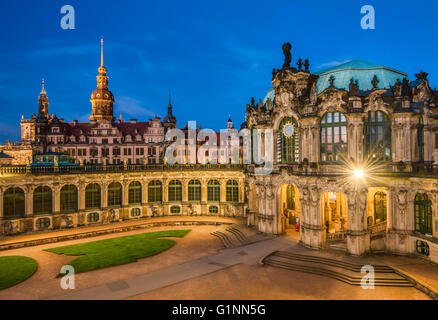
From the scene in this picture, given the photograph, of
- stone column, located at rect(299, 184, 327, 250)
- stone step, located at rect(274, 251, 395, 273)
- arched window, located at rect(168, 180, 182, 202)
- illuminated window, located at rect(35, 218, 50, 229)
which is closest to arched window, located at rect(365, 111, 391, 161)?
stone column, located at rect(299, 184, 327, 250)

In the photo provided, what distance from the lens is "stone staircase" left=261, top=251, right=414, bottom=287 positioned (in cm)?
2102

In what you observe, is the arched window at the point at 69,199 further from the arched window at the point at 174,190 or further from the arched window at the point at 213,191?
the arched window at the point at 213,191

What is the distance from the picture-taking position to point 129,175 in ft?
141

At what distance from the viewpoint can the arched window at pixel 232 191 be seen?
4466 centimetres

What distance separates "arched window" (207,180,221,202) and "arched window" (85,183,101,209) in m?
16.3

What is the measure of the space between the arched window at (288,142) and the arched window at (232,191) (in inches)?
477

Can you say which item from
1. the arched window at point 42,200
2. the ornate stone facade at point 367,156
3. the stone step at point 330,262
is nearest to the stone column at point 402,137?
the ornate stone facade at point 367,156

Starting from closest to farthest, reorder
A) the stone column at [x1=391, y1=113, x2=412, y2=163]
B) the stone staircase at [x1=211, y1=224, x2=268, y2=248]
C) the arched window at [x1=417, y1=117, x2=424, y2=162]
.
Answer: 1. the stone column at [x1=391, y1=113, x2=412, y2=163]
2. the arched window at [x1=417, y1=117, x2=424, y2=162]
3. the stone staircase at [x1=211, y1=224, x2=268, y2=248]

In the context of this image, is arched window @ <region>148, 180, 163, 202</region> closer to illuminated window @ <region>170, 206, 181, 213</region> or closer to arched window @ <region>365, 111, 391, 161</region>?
illuminated window @ <region>170, 206, 181, 213</region>

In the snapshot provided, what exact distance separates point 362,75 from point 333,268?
20.3m

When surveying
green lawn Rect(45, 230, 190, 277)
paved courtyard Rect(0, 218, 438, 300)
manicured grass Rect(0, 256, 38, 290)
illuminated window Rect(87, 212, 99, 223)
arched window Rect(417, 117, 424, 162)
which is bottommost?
paved courtyard Rect(0, 218, 438, 300)
